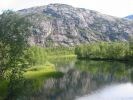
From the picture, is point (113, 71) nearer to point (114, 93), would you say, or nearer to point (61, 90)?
point (114, 93)

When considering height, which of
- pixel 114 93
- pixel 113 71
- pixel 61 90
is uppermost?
pixel 61 90

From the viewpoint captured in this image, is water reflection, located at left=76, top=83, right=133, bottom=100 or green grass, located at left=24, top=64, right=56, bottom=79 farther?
green grass, located at left=24, top=64, right=56, bottom=79

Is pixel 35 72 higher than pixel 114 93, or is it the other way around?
pixel 35 72

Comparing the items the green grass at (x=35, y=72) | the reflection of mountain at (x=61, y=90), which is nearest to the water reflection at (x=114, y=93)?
the reflection of mountain at (x=61, y=90)

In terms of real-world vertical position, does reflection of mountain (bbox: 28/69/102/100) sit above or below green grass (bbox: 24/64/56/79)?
below

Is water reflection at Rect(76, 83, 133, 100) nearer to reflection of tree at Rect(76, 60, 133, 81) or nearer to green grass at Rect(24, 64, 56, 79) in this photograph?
reflection of tree at Rect(76, 60, 133, 81)

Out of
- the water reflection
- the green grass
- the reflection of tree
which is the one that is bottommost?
the reflection of tree

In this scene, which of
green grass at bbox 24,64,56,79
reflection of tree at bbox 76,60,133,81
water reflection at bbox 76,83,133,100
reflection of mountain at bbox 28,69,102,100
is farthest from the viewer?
reflection of tree at bbox 76,60,133,81

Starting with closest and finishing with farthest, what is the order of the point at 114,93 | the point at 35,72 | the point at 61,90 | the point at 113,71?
1. the point at 114,93
2. the point at 61,90
3. the point at 35,72
4. the point at 113,71

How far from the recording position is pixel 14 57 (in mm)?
69375

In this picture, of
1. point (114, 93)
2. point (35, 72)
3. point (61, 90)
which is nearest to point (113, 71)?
point (35, 72)

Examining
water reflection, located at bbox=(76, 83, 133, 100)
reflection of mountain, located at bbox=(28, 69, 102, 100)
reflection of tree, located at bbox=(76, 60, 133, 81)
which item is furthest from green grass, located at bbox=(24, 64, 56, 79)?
water reflection, located at bbox=(76, 83, 133, 100)

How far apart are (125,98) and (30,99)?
82.4ft

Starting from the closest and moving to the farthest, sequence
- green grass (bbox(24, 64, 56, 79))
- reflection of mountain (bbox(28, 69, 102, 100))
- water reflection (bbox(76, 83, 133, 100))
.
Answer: water reflection (bbox(76, 83, 133, 100))
reflection of mountain (bbox(28, 69, 102, 100))
green grass (bbox(24, 64, 56, 79))
